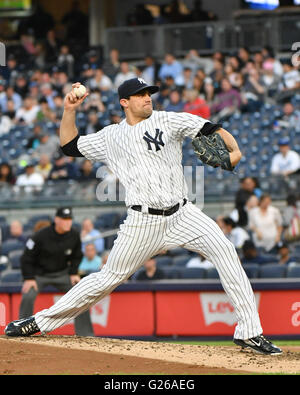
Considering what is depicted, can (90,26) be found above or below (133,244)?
above

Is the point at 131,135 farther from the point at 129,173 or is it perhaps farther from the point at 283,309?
the point at 283,309

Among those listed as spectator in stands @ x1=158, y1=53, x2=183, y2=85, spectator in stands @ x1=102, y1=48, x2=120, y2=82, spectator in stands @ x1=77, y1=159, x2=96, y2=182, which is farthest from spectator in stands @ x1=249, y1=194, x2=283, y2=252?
spectator in stands @ x1=102, y1=48, x2=120, y2=82

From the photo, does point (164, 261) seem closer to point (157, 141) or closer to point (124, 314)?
point (124, 314)

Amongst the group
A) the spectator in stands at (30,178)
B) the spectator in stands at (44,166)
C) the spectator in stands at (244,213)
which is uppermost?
the spectator in stands at (44,166)

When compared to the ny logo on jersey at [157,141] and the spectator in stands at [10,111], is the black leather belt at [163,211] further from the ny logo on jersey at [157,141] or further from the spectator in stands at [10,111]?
the spectator in stands at [10,111]

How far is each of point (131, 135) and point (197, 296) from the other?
5.03 metres

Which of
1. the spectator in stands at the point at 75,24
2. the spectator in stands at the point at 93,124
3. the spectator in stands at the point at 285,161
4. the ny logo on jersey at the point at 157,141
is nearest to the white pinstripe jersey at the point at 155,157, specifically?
the ny logo on jersey at the point at 157,141

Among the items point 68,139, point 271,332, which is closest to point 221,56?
point 271,332

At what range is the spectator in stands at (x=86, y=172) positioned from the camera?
14946 millimetres

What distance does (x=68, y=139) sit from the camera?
23.4ft

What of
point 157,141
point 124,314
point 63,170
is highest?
point 157,141

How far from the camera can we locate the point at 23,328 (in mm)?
7348

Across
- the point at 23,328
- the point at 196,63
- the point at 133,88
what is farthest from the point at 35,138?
the point at 133,88

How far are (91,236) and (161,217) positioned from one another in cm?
670
